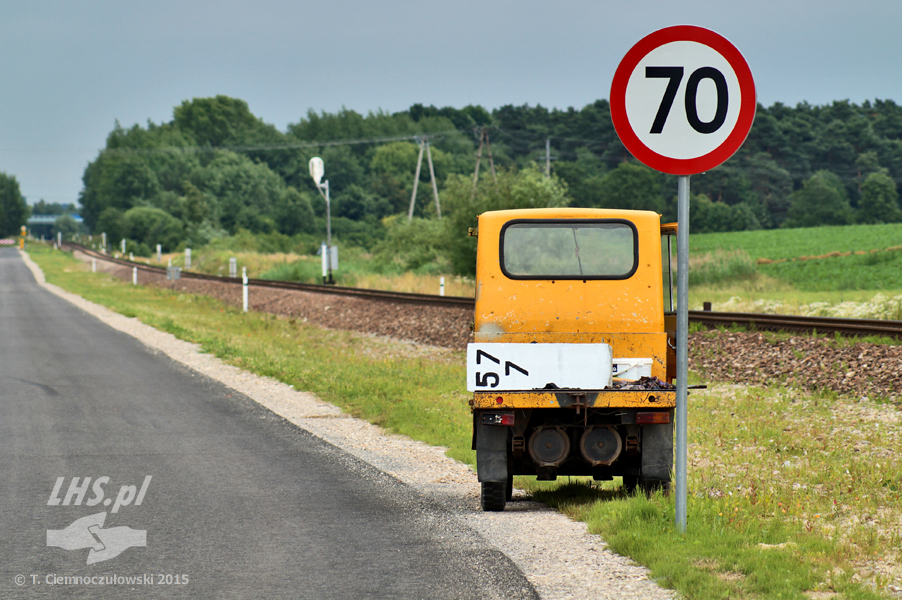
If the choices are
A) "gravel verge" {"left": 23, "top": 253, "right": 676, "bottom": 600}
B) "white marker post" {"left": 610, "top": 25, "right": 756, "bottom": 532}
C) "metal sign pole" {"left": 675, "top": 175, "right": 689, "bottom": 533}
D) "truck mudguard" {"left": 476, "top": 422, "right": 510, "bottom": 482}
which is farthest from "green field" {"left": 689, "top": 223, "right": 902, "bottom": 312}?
"white marker post" {"left": 610, "top": 25, "right": 756, "bottom": 532}

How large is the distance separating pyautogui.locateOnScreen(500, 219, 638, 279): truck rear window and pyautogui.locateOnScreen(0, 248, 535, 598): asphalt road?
1983mm

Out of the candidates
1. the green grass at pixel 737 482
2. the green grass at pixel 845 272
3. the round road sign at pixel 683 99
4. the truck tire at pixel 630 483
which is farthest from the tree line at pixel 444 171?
the round road sign at pixel 683 99

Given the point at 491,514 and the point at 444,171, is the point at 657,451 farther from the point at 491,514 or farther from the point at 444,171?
the point at 444,171

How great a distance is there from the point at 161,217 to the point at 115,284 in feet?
203

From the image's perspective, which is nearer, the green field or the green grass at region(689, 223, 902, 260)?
the green field

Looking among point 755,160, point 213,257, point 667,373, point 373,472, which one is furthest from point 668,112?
point 755,160

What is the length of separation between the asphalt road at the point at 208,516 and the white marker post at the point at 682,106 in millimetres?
1966

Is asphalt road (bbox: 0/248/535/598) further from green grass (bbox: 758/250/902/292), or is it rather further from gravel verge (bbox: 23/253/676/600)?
green grass (bbox: 758/250/902/292)

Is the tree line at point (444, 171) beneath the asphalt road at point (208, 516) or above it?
above

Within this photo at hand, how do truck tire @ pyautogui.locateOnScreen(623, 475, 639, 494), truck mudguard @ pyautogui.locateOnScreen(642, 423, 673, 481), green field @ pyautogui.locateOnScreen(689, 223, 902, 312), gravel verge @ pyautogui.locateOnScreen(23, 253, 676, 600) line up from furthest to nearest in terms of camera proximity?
green field @ pyautogui.locateOnScreen(689, 223, 902, 312), truck tire @ pyautogui.locateOnScreen(623, 475, 639, 494), truck mudguard @ pyautogui.locateOnScreen(642, 423, 673, 481), gravel verge @ pyautogui.locateOnScreen(23, 253, 676, 600)

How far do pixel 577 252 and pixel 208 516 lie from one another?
134 inches

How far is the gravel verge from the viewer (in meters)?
5.07

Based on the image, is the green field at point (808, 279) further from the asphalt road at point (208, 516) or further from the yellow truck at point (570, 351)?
the asphalt road at point (208, 516)

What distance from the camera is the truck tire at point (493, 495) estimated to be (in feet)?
21.8
